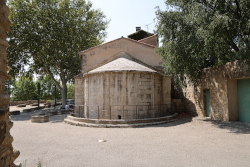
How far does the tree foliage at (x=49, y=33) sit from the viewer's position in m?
22.0

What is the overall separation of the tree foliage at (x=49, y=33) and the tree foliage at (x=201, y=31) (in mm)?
14878

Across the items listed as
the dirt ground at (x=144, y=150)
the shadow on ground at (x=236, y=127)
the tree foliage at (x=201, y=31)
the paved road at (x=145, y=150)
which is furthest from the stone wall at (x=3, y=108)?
the shadow on ground at (x=236, y=127)

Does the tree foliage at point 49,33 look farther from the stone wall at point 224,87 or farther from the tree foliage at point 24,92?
the tree foliage at point 24,92

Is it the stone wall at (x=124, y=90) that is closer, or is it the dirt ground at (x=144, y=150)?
the dirt ground at (x=144, y=150)

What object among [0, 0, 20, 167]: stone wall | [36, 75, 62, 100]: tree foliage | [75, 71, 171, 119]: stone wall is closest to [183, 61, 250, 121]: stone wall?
[75, 71, 171, 119]: stone wall

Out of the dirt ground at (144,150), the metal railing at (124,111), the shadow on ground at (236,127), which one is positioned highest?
the metal railing at (124,111)

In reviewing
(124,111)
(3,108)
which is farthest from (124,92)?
(3,108)

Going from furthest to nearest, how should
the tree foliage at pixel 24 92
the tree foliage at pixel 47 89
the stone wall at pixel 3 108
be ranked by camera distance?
1. the tree foliage at pixel 47 89
2. the tree foliage at pixel 24 92
3. the stone wall at pixel 3 108

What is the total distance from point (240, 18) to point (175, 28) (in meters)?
3.55

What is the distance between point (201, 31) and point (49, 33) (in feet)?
65.1

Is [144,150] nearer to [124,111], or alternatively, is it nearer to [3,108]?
[3,108]

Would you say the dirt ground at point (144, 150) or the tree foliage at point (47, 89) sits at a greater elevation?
the tree foliage at point (47, 89)

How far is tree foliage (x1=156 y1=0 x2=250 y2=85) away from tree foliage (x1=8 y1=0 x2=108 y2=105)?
1488 centimetres

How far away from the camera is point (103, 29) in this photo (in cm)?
2738
